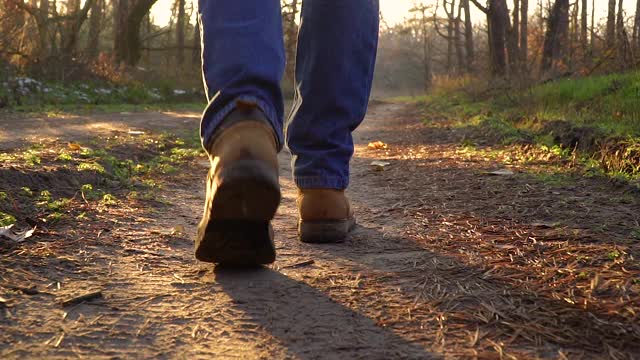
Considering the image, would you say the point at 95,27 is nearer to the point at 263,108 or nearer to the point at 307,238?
the point at 307,238

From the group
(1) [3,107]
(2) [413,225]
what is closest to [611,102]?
(2) [413,225]

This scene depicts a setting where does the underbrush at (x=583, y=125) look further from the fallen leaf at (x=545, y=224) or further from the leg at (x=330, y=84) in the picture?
the leg at (x=330, y=84)

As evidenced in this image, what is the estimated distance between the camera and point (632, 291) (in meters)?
1.35

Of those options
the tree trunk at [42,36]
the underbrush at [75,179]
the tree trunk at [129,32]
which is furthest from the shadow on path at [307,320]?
the tree trunk at [129,32]

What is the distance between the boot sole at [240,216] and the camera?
4.57ft

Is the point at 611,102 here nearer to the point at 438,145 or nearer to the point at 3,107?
the point at 438,145

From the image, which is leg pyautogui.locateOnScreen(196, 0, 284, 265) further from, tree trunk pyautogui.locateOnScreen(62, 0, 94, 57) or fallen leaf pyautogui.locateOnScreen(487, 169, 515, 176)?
tree trunk pyautogui.locateOnScreen(62, 0, 94, 57)

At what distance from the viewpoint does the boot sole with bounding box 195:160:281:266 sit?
4.57 ft

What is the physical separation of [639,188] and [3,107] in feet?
26.0

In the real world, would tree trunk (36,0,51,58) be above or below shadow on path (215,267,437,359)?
above

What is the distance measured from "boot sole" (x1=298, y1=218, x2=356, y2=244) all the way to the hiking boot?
441 millimetres

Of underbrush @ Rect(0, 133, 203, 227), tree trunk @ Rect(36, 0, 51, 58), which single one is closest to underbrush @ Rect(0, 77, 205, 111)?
tree trunk @ Rect(36, 0, 51, 58)

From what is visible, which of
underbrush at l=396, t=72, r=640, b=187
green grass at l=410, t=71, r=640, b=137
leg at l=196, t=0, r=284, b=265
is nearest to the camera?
leg at l=196, t=0, r=284, b=265

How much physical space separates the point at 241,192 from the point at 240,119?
200 mm
